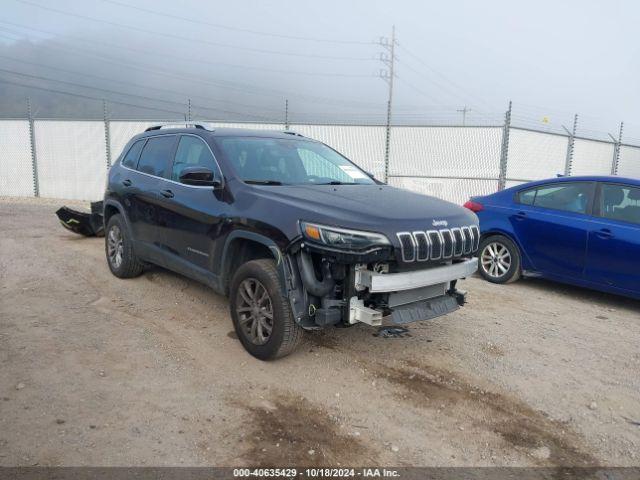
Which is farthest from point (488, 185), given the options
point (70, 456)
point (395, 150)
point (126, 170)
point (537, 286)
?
point (70, 456)

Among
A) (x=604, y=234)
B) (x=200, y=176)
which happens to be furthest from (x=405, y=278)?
(x=604, y=234)

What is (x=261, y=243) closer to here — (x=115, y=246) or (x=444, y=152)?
(x=115, y=246)

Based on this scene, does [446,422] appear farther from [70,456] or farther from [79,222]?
[79,222]

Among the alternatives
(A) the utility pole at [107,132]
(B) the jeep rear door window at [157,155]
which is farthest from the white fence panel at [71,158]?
(B) the jeep rear door window at [157,155]

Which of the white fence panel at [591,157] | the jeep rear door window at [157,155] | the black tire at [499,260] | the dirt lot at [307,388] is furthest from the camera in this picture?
the white fence panel at [591,157]

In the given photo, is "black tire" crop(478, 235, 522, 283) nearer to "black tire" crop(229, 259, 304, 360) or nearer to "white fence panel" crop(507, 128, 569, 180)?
"black tire" crop(229, 259, 304, 360)

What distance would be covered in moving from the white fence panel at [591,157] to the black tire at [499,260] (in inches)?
338

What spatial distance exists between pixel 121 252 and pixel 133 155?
117 cm

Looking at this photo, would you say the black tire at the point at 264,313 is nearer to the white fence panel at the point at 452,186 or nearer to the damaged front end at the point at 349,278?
the damaged front end at the point at 349,278

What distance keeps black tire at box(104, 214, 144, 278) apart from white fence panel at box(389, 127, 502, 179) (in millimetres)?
7670

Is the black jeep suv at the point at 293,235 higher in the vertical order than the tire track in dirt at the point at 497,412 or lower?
higher

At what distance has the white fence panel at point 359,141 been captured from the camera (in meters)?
12.9

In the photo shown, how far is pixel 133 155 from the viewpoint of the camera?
6.27 metres

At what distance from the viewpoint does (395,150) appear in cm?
1277
